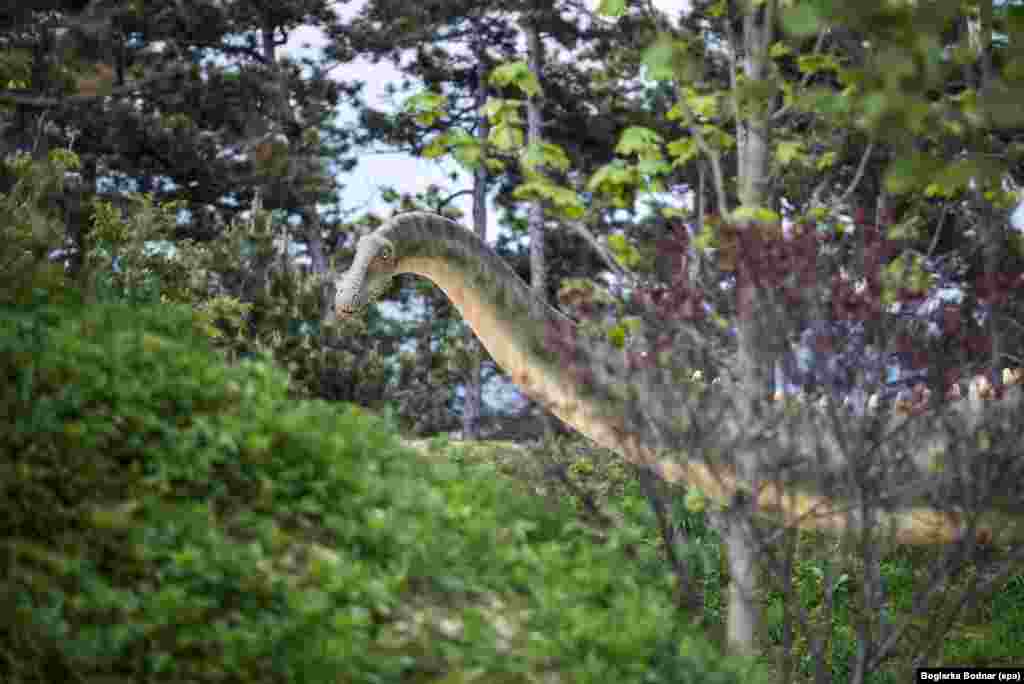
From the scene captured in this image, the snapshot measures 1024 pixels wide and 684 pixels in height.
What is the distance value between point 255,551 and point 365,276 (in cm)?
207

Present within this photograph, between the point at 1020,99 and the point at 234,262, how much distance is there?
11251 millimetres

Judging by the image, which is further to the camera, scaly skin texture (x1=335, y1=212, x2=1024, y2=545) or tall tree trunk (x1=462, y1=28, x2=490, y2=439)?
tall tree trunk (x1=462, y1=28, x2=490, y2=439)

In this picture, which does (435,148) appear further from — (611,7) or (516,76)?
(611,7)


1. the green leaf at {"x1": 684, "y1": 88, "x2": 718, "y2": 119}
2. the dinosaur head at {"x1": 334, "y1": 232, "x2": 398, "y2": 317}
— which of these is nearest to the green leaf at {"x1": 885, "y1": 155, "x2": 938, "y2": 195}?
the green leaf at {"x1": 684, "y1": 88, "x2": 718, "y2": 119}

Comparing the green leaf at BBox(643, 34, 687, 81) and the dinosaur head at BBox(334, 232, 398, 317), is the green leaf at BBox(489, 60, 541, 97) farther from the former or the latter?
the dinosaur head at BBox(334, 232, 398, 317)

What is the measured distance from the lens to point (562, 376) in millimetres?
5801

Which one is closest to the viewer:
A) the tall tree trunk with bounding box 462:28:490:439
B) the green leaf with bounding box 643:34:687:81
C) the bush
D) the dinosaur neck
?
the bush

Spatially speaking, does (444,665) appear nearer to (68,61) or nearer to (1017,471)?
(1017,471)

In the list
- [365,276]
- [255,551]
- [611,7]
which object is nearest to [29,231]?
[365,276]

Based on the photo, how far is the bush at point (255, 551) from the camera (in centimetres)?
351

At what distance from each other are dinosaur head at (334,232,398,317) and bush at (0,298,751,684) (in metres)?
1.00

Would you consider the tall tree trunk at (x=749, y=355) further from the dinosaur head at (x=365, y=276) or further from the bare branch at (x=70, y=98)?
the bare branch at (x=70, y=98)

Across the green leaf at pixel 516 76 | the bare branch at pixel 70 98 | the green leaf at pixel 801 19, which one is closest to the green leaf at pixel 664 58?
the green leaf at pixel 516 76

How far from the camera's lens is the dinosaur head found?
557 centimetres
